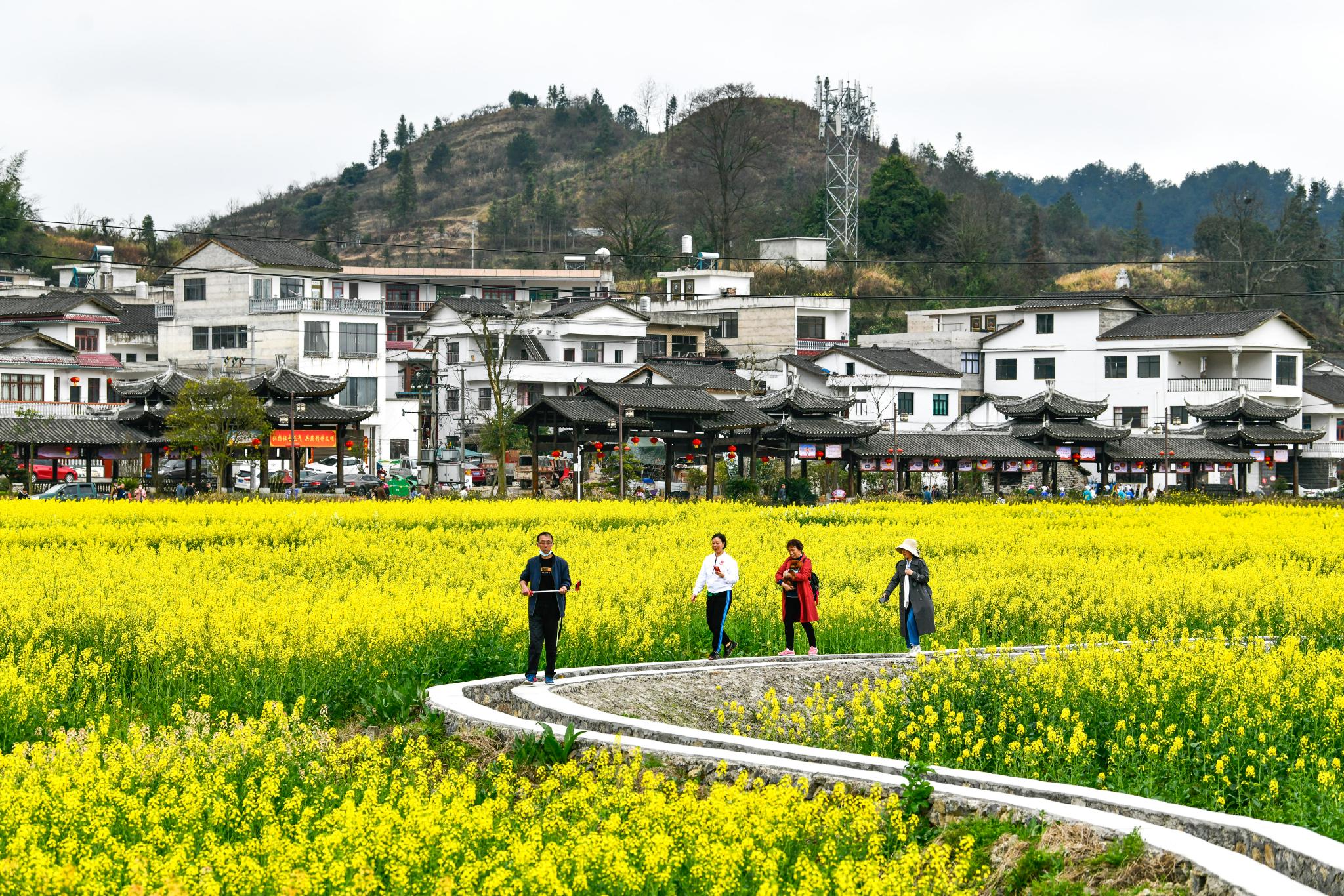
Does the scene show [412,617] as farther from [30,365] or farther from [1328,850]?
[30,365]

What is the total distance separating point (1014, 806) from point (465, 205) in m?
138

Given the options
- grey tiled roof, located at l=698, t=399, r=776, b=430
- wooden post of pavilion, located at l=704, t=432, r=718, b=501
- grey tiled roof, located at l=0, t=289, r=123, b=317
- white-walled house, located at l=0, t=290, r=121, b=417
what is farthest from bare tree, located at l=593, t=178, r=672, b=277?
wooden post of pavilion, located at l=704, t=432, r=718, b=501

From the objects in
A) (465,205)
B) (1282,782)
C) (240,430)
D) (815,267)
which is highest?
(465,205)

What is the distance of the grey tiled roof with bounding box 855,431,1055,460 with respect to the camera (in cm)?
5625

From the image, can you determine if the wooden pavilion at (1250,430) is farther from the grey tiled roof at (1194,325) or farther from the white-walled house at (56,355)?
the white-walled house at (56,355)

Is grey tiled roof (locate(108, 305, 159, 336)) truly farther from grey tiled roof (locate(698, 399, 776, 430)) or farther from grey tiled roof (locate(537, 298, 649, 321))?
grey tiled roof (locate(698, 399, 776, 430))

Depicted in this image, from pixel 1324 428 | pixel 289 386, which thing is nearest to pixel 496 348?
pixel 289 386

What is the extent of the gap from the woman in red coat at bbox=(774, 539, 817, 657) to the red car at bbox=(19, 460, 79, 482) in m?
40.4

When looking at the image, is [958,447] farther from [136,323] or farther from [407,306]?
[407,306]

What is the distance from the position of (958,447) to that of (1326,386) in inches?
1207

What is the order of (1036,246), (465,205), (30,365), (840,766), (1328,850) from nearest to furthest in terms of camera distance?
1. (1328,850)
2. (840,766)
3. (30,365)
4. (1036,246)
5. (465,205)

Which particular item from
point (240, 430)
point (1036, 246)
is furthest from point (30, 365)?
point (1036, 246)

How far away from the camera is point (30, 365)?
200ft

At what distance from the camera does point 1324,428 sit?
77.6 metres
